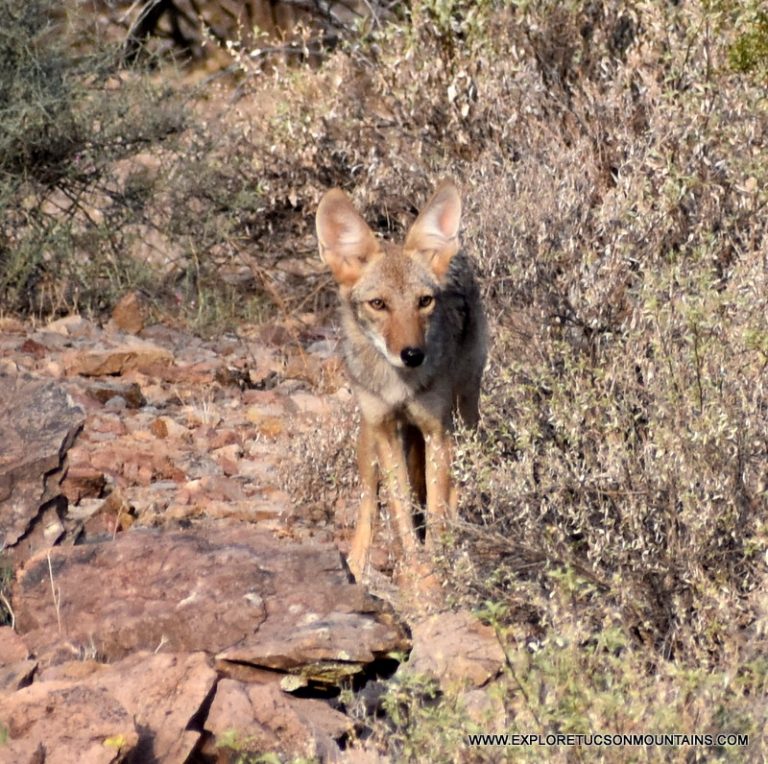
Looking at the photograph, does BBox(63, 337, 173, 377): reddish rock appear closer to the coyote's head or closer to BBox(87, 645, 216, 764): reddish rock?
the coyote's head

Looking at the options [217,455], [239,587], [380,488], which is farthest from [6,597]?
[217,455]

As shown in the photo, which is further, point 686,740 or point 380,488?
point 380,488

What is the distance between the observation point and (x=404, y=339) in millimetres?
5918

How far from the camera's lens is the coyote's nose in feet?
19.2

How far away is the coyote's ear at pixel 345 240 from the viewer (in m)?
6.14

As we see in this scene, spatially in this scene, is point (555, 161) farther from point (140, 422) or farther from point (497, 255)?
point (140, 422)

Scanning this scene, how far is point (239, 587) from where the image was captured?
16.5 feet

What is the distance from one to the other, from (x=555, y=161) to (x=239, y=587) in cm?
391

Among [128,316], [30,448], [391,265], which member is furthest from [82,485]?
[128,316]

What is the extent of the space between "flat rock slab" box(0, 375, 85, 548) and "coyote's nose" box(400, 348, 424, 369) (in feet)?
4.18

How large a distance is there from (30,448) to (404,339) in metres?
1.50

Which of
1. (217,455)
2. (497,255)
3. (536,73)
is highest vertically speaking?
(536,73)

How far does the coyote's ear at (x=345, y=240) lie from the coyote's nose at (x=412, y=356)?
20.6 inches

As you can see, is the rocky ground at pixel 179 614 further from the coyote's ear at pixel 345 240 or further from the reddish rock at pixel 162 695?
the coyote's ear at pixel 345 240
